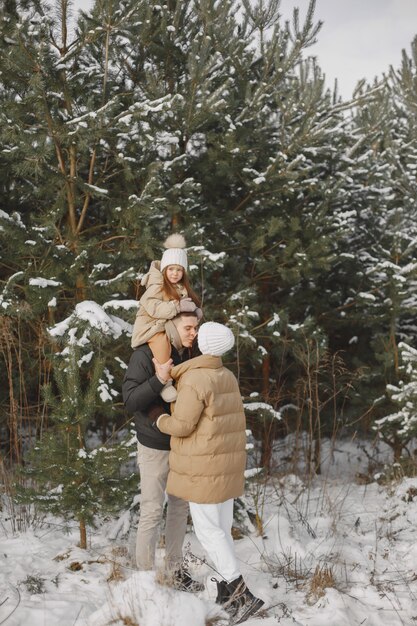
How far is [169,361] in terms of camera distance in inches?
146

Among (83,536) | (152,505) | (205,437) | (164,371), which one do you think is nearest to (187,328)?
(164,371)

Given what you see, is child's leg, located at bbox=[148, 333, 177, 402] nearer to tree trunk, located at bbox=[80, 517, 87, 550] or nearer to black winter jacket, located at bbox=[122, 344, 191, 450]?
black winter jacket, located at bbox=[122, 344, 191, 450]

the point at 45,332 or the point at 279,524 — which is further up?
the point at 45,332

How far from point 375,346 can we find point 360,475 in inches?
80.0

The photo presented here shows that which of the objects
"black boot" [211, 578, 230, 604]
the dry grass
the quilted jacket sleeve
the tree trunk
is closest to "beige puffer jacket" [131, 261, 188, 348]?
the quilted jacket sleeve

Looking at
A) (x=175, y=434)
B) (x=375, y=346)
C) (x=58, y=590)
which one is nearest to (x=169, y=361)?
(x=175, y=434)

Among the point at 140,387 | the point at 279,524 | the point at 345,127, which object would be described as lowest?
the point at 279,524

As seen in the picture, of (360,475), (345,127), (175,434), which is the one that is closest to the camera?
(175,434)

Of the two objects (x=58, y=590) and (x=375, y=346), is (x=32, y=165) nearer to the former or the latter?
(x=58, y=590)

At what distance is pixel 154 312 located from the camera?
3896 millimetres

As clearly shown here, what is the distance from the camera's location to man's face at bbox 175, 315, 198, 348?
385cm

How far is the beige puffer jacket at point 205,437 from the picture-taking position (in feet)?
11.2

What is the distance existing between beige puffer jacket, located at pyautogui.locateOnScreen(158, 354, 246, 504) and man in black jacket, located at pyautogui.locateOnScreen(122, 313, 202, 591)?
0.22 meters

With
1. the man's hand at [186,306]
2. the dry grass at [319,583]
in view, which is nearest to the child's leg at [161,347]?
the man's hand at [186,306]
